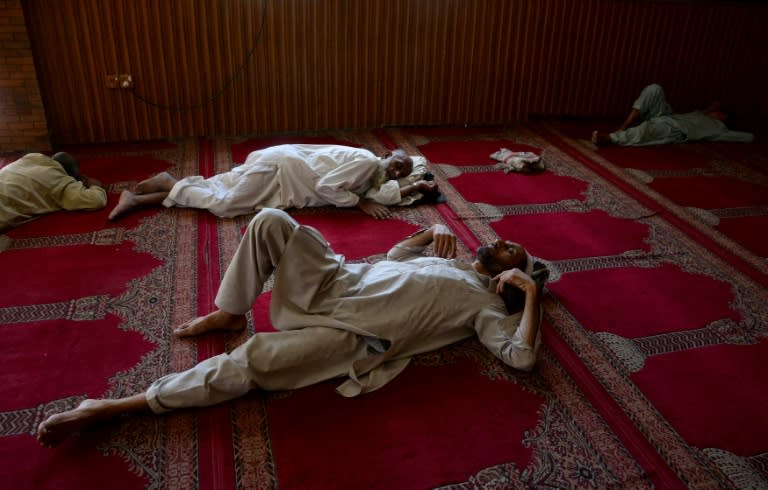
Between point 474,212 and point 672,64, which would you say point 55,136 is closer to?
point 474,212

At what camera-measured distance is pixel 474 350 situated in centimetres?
251

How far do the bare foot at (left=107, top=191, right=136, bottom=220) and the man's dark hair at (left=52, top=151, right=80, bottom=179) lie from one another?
32 cm

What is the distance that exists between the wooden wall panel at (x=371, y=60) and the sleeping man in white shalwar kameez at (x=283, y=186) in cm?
135

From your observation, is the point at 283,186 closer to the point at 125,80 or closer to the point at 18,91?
the point at 125,80

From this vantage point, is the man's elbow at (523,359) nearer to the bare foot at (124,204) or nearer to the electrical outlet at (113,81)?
the bare foot at (124,204)

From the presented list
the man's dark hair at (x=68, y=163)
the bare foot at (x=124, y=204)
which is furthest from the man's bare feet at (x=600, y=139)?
the man's dark hair at (x=68, y=163)

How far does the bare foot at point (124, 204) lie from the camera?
3391mm

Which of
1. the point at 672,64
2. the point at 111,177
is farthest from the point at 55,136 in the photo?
the point at 672,64

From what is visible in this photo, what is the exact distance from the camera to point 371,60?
509cm

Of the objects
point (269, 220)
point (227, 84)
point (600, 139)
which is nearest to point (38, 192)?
point (227, 84)

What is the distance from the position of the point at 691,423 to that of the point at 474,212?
1.84 metres

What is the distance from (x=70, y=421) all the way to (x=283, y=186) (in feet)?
6.23

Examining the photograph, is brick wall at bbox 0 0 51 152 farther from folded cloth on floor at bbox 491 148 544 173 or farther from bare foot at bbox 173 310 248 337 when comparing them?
folded cloth on floor at bbox 491 148 544 173

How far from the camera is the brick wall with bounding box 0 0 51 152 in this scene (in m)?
4.07
